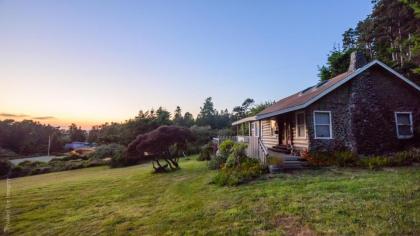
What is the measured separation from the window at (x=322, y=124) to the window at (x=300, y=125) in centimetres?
74

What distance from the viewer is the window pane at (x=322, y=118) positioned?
13.0 metres

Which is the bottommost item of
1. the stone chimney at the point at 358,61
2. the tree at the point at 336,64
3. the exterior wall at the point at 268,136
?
the exterior wall at the point at 268,136

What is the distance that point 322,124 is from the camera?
42.6ft

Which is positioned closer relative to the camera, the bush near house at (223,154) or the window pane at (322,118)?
the window pane at (322,118)

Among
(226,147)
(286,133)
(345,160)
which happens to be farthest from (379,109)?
(226,147)

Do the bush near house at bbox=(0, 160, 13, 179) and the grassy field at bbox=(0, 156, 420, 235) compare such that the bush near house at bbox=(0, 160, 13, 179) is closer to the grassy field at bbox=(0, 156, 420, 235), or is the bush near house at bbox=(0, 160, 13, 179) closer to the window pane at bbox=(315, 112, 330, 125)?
the grassy field at bbox=(0, 156, 420, 235)

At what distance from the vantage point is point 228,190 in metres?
7.93

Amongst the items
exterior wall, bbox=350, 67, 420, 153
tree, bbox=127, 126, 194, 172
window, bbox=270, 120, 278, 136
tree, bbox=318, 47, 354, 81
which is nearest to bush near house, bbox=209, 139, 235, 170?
tree, bbox=127, 126, 194, 172

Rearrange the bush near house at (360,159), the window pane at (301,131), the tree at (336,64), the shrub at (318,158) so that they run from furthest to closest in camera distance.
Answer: the tree at (336,64)
the window pane at (301,131)
the shrub at (318,158)
the bush near house at (360,159)

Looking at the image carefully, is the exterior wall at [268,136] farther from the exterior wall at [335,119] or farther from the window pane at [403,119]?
the window pane at [403,119]

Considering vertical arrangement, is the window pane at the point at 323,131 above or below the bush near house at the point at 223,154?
above

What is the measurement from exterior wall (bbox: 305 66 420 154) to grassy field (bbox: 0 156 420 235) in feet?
13.5

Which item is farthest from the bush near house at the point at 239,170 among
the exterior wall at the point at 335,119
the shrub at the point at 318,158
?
the exterior wall at the point at 335,119

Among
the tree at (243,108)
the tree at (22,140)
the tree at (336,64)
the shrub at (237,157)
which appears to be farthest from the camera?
the tree at (243,108)
